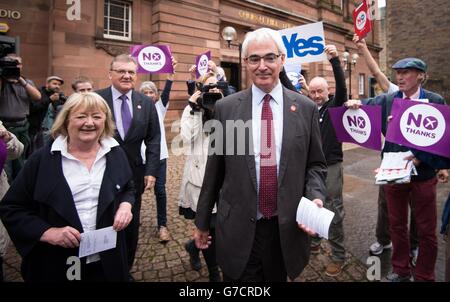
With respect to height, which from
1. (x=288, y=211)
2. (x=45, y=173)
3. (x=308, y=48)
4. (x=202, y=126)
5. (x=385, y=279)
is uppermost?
(x=308, y=48)

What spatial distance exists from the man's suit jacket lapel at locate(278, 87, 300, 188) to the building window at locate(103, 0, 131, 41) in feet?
37.4

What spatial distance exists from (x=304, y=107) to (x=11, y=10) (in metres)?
11.9

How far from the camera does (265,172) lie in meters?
1.91

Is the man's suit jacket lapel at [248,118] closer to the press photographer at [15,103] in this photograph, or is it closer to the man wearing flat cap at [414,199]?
the man wearing flat cap at [414,199]

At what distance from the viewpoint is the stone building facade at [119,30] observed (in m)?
10.2

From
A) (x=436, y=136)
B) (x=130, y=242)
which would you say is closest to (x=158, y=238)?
(x=130, y=242)

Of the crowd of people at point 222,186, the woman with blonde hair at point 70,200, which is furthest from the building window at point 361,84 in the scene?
the woman with blonde hair at point 70,200

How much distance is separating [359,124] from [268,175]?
5.39 feet

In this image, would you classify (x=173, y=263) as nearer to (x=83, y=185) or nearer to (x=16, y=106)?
(x=83, y=185)

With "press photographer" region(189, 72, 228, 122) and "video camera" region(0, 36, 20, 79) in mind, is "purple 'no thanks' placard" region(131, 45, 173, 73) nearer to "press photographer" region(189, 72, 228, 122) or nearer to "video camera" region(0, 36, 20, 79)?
"video camera" region(0, 36, 20, 79)

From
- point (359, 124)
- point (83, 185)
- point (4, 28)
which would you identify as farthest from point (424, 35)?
point (83, 185)

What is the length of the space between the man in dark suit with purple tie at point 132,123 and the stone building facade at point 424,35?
26.0m
